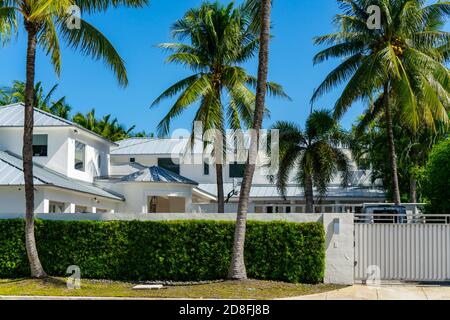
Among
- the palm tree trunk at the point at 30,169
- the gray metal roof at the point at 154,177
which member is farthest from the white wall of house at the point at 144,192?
the palm tree trunk at the point at 30,169

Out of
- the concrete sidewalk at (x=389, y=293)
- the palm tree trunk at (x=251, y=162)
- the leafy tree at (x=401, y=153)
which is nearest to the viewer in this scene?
the concrete sidewalk at (x=389, y=293)

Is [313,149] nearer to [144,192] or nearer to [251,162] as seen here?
[144,192]

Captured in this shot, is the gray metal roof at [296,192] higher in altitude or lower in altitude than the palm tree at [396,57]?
lower

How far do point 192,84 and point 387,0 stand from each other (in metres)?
9.29

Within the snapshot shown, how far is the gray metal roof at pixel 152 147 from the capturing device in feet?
148

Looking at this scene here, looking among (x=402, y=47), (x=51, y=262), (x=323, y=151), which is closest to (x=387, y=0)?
(x=402, y=47)

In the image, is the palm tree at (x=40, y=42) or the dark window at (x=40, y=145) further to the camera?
the dark window at (x=40, y=145)

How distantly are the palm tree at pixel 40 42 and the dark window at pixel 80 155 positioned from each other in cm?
1056

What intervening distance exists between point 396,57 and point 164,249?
13060 mm

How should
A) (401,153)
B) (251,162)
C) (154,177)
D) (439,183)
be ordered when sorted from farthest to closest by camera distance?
1. (401,153)
2. (154,177)
3. (439,183)
4. (251,162)

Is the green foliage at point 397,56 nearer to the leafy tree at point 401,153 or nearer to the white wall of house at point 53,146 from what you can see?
the leafy tree at point 401,153

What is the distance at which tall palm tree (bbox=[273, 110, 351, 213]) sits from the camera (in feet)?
108

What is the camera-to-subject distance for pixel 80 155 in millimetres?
30938

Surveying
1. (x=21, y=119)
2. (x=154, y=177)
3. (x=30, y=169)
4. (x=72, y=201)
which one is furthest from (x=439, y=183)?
(x=21, y=119)
